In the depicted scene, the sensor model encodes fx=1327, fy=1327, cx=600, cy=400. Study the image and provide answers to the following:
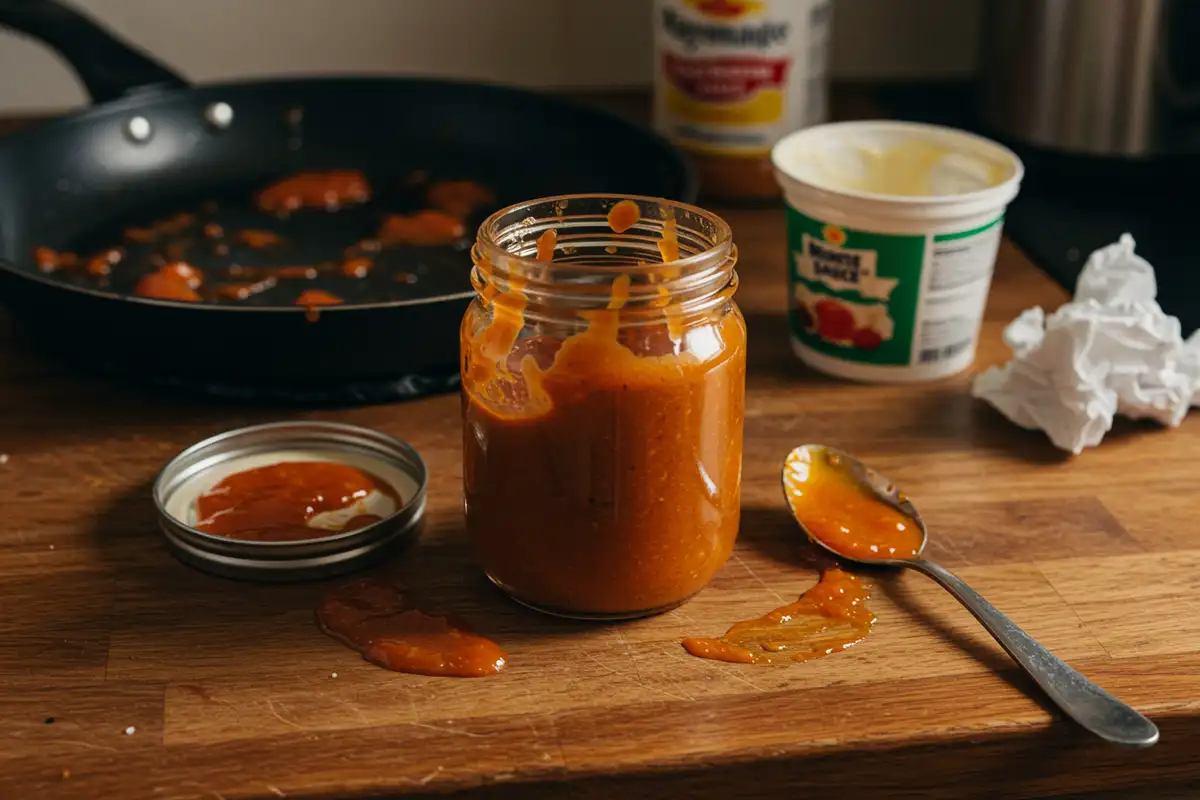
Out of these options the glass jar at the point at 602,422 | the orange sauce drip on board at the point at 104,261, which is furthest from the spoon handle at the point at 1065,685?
the orange sauce drip on board at the point at 104,261

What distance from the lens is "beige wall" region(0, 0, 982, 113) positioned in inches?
60.2

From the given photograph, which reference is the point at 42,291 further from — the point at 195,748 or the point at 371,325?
the point at 195,748

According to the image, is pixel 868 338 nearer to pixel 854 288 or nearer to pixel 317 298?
pixel 854 288

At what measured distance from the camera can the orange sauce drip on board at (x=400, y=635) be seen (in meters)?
0.70

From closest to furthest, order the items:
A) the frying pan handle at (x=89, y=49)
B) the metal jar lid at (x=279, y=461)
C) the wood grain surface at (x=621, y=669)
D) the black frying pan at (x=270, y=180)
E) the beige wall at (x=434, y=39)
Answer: the wood grain surface at (x=621, y=669) < the metal jar lid at (x=279, y=461) < the black frying pan at (x=270, y=180) < the frying pan handle at (x=89, y=49) < the beige wall at (x=434, y=39)

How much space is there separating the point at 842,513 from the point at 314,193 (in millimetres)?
669

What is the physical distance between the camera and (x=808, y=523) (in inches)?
31.9

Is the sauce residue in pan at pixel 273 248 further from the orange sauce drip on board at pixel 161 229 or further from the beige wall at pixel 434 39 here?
the beige wall at pixel 434 39

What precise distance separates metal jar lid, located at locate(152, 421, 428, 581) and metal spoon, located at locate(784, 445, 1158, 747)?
247mm

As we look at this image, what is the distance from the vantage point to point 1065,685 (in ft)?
2.19

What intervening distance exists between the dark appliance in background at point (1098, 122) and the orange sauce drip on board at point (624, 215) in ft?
1.87

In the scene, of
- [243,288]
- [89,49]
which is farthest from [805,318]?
[89,49]

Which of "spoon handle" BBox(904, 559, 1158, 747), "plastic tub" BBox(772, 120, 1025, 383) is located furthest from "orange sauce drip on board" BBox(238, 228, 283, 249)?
"spoon handle" BBox(904, 559, 1158, 747)

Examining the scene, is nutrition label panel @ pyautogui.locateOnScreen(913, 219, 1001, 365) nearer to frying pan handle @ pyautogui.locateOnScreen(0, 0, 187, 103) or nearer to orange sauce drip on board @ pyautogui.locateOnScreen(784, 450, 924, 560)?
orange sauce drip on board @ pyautogui.locateOnScreen(784, 450, 924, 560)
